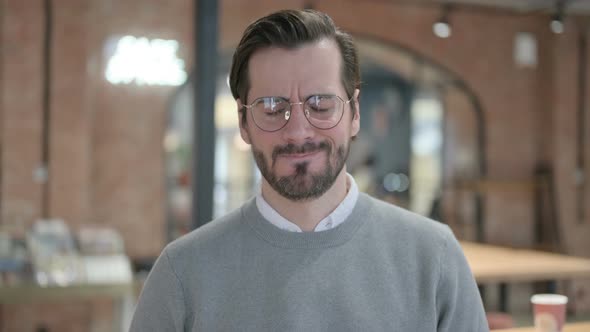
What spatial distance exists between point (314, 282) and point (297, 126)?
303 millimetres

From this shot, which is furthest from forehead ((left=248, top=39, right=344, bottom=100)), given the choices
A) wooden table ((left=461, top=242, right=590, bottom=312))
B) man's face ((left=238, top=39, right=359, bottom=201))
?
wooden table ((left=461, top=242, right=590, bottom=312))

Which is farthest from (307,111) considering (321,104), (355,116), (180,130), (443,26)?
(180,130)

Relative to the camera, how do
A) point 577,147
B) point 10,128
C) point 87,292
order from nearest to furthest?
1. point 87,292
2. point 10,128
3. point 577,147

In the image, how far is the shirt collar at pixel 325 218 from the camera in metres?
1.53

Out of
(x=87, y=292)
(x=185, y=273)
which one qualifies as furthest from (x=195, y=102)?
(x=185, y=273)

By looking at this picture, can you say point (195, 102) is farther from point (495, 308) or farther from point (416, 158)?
point (416, 158)

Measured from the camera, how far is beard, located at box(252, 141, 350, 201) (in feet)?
4.80

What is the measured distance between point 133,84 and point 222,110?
198 inches

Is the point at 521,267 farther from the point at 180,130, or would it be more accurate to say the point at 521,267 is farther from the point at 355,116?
the point at 180,130

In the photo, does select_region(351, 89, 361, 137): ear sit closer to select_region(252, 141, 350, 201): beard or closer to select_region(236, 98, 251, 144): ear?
select_region(252, 141, 350, 201): beard

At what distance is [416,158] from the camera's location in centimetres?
1146

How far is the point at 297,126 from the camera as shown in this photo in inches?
57.3

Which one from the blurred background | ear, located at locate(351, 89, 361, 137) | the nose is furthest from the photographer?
the blurred background

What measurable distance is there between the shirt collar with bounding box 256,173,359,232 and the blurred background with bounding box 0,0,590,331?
213 cm
